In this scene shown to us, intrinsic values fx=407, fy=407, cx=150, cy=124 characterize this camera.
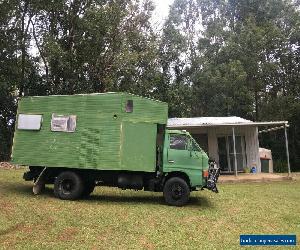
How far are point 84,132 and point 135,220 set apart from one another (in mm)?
3883

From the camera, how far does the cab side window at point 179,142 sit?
13375 millimetres

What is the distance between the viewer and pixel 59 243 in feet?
28.5

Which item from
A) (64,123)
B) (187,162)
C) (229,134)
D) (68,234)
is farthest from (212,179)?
(229,134)

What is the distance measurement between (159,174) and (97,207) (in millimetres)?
2347

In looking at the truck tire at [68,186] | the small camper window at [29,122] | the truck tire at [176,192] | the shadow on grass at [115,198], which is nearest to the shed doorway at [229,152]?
the shadow on grass at [115,198]

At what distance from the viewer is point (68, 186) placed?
1383 cm

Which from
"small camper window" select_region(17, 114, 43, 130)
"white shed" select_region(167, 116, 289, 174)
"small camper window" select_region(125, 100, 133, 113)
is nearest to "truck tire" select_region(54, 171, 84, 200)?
"small camper window" select_region(17, 114, 43, 130)

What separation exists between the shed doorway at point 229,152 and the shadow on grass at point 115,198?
963cm

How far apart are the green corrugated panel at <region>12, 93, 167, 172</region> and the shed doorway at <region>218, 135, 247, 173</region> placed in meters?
11.7

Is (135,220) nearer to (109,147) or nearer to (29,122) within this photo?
(109,147)

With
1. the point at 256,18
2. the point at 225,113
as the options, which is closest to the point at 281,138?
the point at 225,113

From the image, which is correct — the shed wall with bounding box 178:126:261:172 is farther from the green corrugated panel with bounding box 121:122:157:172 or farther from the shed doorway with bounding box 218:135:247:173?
the green corrugated panel with bounding box 121:122:157:172

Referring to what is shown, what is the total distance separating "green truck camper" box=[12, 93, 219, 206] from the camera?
13.2m

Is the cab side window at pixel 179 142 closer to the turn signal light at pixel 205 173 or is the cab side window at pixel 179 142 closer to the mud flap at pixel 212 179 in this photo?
the turn signal light at pixel 205 173
